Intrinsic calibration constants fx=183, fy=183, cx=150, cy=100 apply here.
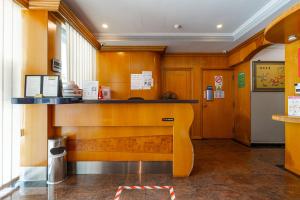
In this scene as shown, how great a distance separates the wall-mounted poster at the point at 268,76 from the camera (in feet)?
15.3

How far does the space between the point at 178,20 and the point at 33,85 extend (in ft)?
9.32

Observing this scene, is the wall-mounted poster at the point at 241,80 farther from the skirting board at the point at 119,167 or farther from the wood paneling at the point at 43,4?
the wood paneling at the point at 43,4

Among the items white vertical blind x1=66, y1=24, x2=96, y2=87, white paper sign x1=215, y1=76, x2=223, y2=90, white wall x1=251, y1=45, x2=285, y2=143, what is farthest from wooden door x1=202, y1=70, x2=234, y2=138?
white vertical blind x1=66, y1=24, x2=96, y2=87

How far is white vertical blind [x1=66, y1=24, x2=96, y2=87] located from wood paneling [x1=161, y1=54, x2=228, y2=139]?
220cm

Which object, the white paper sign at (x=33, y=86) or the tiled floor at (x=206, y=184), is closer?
the tiled floor at (x=206, y=184)

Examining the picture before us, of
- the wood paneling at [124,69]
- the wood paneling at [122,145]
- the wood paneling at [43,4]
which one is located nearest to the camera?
the wood paneling at [43,4]

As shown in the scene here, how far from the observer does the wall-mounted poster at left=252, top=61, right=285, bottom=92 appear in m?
4.66

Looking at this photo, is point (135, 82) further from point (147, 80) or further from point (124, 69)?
point (124, 69)

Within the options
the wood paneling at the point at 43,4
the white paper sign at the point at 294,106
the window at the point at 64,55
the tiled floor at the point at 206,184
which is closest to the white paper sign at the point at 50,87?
the window at the point at 64,55

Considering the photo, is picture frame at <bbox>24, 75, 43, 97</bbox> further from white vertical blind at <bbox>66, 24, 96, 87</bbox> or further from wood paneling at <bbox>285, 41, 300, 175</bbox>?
wood paneling at <bbox>285, 41, 300, 175</bbox>

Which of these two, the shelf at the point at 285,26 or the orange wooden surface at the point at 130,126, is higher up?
the shelf at the point at 285,26

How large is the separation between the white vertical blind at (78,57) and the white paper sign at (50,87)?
0.82 m

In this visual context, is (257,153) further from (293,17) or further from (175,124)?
(293,17)

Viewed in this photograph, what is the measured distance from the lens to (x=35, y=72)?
2.63 meters
